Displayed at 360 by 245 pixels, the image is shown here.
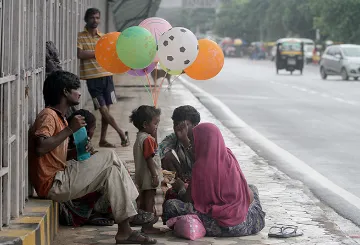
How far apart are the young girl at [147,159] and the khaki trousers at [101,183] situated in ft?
2.01

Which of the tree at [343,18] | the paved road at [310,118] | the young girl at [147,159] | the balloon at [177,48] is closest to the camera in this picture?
the young girl at [147,159]

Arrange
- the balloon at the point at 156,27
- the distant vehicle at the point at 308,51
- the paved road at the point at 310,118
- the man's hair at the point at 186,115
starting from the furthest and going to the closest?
the distant vehicle at the point at 308,51
the paved road at the point at 310,118
the balloon at the point at 156,27
the man's hair at the point at 186,115

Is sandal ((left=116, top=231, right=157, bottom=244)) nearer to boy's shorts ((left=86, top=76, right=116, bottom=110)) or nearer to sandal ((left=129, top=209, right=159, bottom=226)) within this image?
sandal ((left=129, top=209, right=159, bottom=226))

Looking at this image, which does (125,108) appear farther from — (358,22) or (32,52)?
(358,22)

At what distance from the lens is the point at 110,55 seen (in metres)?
8.24

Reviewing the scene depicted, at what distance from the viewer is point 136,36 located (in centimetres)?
781

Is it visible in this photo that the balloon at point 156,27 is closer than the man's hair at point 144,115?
No

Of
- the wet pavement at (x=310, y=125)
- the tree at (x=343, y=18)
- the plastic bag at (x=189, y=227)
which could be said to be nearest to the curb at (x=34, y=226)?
the plastic bag at (x=189, y=227)

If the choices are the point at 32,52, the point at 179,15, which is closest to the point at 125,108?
the point at 32,52

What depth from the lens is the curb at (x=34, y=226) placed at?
17.2ft

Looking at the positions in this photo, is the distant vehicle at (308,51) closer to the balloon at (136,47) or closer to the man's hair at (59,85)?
the balloon at (136,47)

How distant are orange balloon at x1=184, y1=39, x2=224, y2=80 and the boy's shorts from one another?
364 cm

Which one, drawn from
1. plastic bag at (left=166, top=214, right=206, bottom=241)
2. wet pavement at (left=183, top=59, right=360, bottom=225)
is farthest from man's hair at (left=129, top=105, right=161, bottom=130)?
wet pavement at (left=183, top=59, right=360, bottom=225)

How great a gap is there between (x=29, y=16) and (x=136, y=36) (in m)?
1.45
